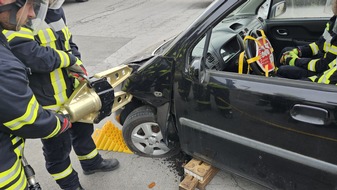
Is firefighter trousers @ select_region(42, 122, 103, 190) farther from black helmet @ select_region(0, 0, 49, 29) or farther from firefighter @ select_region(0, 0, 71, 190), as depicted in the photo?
black helmet @ select_region(0, 0, 49, 29)

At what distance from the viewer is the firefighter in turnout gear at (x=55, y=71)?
1.62 m

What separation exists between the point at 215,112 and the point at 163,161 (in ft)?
3.44

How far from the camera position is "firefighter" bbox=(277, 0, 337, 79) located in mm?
2248

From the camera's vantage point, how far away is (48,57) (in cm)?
169

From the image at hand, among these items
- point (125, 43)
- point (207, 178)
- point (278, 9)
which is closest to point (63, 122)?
point (207, 178)

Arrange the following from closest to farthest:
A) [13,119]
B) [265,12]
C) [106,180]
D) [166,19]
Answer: [13,119] < [106,180] < [265,12] < [166,19]

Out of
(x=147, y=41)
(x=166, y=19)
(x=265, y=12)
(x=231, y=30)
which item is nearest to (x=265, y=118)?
(x=231, y=30)

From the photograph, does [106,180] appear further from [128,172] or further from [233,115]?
[233,115]

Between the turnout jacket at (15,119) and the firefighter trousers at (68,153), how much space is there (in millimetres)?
461

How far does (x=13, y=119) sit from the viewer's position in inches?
50.8

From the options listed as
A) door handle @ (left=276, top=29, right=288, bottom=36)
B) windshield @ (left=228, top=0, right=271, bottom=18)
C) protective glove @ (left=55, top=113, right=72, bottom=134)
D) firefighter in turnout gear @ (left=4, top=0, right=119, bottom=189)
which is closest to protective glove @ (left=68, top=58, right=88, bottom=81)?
firefighter in turnout gear @ (left=4, top=0, right=119, bottom=189)

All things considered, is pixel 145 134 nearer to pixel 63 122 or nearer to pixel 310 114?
pixel 63 122

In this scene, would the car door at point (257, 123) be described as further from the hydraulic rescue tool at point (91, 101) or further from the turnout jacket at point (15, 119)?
the turnout jacket at point (15, 119)

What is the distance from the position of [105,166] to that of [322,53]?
2227mm
